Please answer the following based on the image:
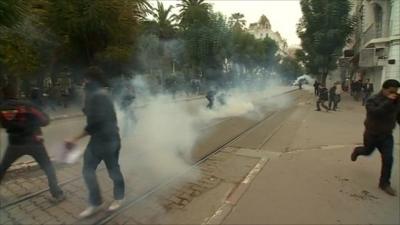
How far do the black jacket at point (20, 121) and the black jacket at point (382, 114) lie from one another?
4.66m

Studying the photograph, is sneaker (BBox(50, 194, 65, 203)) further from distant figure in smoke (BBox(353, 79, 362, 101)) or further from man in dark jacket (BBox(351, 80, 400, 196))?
distant figure in smoke (BBox(353, 79, 362, 101))

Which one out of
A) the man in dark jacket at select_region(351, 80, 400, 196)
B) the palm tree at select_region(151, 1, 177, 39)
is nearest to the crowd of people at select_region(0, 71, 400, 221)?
the man in dark jacket at select_region(351, 80, 400, 196)

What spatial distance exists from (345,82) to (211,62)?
23.3 m

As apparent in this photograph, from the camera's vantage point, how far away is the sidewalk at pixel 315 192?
4.88 metres

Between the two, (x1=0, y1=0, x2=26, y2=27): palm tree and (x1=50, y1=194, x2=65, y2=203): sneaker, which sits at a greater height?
(x1=0, y1=0, x2=26, y2=27): palm tree

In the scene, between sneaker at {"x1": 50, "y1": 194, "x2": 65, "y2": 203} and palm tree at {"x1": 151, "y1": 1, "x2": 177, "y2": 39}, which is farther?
palm tree at {"x1": 151, "y1": 1, "x2": 177, "y2": 39}

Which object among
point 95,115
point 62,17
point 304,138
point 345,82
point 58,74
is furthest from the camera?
point 345,82

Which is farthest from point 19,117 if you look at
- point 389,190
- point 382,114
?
point 389,190

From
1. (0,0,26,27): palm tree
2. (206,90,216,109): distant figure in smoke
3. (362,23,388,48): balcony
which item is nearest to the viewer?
(0,0,26,27): palm tree

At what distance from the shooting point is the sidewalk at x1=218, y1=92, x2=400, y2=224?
488cm

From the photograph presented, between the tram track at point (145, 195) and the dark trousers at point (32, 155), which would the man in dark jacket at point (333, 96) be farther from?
the dark trousers at point (32, 155)

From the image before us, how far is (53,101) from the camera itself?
23.0 meters

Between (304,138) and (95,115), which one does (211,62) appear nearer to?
(304,138)

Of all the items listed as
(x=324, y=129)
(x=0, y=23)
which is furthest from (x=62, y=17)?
(x=324, y=129)
